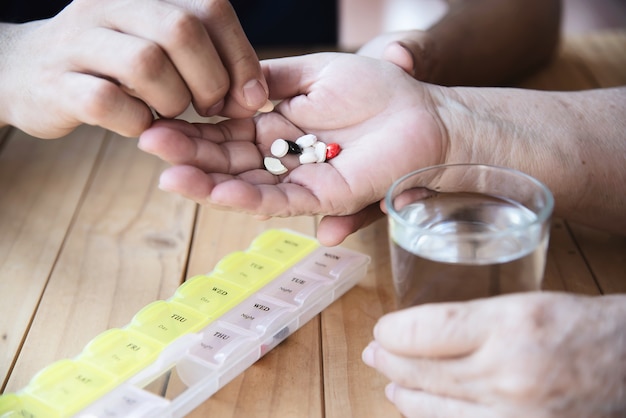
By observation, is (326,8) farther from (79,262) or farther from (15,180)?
(79,262)

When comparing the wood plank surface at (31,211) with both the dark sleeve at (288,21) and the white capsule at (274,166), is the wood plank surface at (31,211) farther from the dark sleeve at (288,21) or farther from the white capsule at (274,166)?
the dark sleeve at (288,21)

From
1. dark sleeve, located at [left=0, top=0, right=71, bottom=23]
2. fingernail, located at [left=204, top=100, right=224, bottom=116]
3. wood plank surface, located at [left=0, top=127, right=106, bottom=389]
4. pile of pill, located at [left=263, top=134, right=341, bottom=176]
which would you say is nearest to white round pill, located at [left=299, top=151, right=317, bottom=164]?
pile of pill, located at [left=263, top=134, right=341, bottom=176]

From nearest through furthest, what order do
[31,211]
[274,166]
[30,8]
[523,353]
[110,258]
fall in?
[523,353], [274,166], [110,258], [31,211], [30,8]

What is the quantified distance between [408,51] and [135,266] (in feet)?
1.49

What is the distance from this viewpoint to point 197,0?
0.85 metres

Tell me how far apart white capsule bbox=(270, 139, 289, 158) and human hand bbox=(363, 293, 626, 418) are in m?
0.31

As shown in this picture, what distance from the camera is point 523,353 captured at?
1.97 ft

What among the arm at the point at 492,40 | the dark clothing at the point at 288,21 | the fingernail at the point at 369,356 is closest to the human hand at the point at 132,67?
the fingernail at the point at 369,356

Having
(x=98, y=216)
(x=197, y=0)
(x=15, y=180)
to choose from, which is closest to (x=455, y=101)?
(x=197, y=0)

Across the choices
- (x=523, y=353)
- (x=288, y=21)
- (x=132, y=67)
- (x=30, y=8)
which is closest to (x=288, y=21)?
(x=288, y=21)

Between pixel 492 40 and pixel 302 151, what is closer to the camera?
pixel 302 151

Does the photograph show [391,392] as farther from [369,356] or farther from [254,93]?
[254,93]

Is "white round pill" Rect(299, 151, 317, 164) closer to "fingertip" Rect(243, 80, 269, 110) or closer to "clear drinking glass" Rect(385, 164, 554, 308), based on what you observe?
"fingertip" Rect(243, 80, 269, 110)

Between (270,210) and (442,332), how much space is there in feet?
0.87
